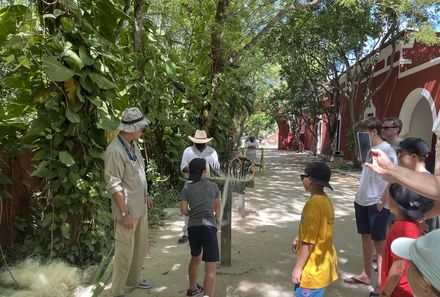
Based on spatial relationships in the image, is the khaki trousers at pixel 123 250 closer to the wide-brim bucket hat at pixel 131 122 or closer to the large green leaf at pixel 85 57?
the wide-brim bucket hat at pixel 131 122

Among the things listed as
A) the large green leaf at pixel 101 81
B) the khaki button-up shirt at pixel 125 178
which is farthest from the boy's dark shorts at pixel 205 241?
the large green leaf at pixel 101 81

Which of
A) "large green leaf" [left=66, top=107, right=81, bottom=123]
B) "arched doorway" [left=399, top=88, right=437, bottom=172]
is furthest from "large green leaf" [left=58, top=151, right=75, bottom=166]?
"arched doorway" [left=399, top=88, right=437, bottom=172]

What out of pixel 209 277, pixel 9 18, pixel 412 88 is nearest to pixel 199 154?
pixel 209 277

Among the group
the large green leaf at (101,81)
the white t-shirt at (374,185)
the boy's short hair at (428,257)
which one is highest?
the large green leaf at (101,81)

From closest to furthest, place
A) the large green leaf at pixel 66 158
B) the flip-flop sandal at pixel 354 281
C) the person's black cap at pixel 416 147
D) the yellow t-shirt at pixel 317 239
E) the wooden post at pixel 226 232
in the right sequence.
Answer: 1. the yellow t-shirt at pixel 317 239
2. the person's black cap at pixel 416 147
3. the large green leaf at pixel 66 158
4. the flip-flop sandal at pixel 354 281
5. the wooden post at pixel 226 232

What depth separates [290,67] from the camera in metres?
20.6

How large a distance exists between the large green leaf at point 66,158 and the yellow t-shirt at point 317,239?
93.3 inches

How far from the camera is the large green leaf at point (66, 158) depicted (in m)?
4.08

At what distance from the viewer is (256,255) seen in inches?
212

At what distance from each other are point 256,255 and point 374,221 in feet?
5.93

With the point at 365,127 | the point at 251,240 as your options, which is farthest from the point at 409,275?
the point at 251,240

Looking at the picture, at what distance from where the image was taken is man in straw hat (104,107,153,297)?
12.0ft

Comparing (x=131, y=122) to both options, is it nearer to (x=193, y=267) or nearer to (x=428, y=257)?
(x=193, y=267)

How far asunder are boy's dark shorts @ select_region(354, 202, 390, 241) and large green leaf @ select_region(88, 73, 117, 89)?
2.85 metres
